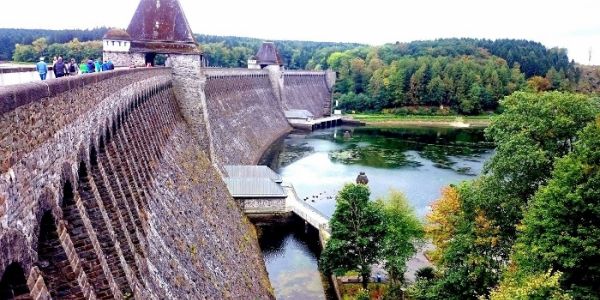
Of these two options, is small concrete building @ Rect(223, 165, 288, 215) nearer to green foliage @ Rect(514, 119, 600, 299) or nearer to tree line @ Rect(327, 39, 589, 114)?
green foliage @ Rect(514, 119, 600, 299)

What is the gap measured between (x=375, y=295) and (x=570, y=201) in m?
12.1

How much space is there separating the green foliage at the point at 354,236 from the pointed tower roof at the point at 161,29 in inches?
567

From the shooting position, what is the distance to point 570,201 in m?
18.4

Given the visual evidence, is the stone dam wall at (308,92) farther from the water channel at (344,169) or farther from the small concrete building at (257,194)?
the small concrete building at (257,194)

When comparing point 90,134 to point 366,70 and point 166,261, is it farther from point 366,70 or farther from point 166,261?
point 366,70

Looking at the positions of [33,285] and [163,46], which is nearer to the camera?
[33,285]

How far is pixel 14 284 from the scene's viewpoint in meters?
6.63

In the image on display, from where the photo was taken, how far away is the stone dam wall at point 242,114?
53725mm

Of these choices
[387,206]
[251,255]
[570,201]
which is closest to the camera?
[570,201]

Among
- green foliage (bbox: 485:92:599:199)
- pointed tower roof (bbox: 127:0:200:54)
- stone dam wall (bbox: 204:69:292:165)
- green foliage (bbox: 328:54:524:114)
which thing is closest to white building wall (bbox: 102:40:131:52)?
pointed tower roof (bbox: 127:0:200:54)

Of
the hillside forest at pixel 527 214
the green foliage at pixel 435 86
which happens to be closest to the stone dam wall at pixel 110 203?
the hillside forest at pixel 527 214

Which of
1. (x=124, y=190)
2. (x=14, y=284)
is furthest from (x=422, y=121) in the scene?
(x=14, y=284)

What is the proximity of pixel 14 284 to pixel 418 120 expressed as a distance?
10691cm

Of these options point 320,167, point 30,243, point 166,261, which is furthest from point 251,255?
point 320,167
